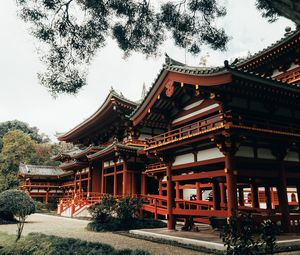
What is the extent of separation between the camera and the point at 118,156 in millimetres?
21938

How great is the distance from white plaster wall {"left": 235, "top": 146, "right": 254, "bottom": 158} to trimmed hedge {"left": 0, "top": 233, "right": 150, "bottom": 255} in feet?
20.6

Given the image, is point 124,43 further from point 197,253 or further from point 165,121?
point 197,253

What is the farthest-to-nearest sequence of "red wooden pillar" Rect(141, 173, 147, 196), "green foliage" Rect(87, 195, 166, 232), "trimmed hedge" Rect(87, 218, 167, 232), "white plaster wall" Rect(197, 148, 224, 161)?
"red wooden pillar" Rect(141, 173, 147, 196) < "green foliage" Rect(87, 195, 166, 232) < "trimmed hedge" Rect(87, 218, 167, 232) < "white plaster wall" Rect(197, 148, 224, 161)

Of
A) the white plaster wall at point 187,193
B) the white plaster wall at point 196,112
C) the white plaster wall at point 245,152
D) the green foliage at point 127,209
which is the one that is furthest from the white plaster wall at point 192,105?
the white plaster wall at point 187,193

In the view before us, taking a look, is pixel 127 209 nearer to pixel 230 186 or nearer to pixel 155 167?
pixel 155 167

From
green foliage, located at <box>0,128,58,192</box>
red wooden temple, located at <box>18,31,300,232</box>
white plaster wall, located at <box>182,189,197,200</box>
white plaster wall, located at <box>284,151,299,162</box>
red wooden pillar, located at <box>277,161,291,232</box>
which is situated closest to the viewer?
red wooden temple, located at <box>18,31,300,232</box>

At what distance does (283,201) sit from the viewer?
38.8 ft

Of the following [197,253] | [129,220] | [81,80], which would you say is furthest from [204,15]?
[129,220]

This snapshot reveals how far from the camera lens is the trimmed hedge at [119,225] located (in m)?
15.3

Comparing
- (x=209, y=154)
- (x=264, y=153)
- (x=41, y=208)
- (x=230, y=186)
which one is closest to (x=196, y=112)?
(x=209, y=154)

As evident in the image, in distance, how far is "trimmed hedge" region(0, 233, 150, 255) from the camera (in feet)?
24.3

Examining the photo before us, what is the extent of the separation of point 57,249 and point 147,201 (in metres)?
11.4

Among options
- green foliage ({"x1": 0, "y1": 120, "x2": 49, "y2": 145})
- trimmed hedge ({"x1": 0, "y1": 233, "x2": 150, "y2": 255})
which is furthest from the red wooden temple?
green foliage ({"x1": 0, "y1": 120, "x2": 49, "y2": 145})

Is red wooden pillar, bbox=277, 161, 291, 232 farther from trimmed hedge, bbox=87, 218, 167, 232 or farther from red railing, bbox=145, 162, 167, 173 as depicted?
red railing, bbox=145, 162, 167, 173
